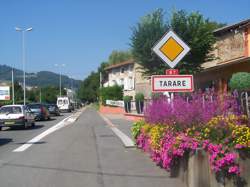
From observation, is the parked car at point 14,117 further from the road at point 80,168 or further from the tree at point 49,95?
the tree at point 49,95

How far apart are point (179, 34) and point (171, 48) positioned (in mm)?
23203

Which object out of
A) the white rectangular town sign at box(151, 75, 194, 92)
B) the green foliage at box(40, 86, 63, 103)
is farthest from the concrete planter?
the green foliage at box(40, 86, 63, 103)

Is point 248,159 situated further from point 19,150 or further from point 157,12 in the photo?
point 157,12

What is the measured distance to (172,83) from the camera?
1128cm

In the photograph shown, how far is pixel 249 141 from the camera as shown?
770cm

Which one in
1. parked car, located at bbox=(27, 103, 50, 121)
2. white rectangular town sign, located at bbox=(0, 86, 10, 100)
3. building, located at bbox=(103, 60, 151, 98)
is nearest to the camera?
parked car, located at bbox=(27, 103, 50, 121)

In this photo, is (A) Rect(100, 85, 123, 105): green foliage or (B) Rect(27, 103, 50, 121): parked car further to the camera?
(A) Rect(100, 85, 123, 105): green foliage

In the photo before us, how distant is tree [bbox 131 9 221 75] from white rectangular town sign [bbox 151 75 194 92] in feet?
72.2

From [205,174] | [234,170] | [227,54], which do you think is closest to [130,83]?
[227,54]

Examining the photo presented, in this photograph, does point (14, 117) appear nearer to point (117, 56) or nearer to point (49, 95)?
point (117, 56)

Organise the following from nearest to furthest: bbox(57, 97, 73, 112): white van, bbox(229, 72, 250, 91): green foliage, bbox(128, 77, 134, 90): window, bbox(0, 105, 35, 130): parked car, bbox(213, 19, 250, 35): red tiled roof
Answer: bbox(229, 72, 250, 91): green foliage
bbox(0, 105, 35, 130): parked car
bbox(213, 19, 250, 35): red tiled roof
bbox(57, 97, 73, 112): white van
bbox(128, 77, 134, 90): window

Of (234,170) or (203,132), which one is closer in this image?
(234,170)

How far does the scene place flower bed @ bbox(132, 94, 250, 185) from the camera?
25.2 ft

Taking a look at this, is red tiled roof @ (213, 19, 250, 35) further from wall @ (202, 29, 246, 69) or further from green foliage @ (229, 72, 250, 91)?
green foliage @ (229, 72, 250, 91)
